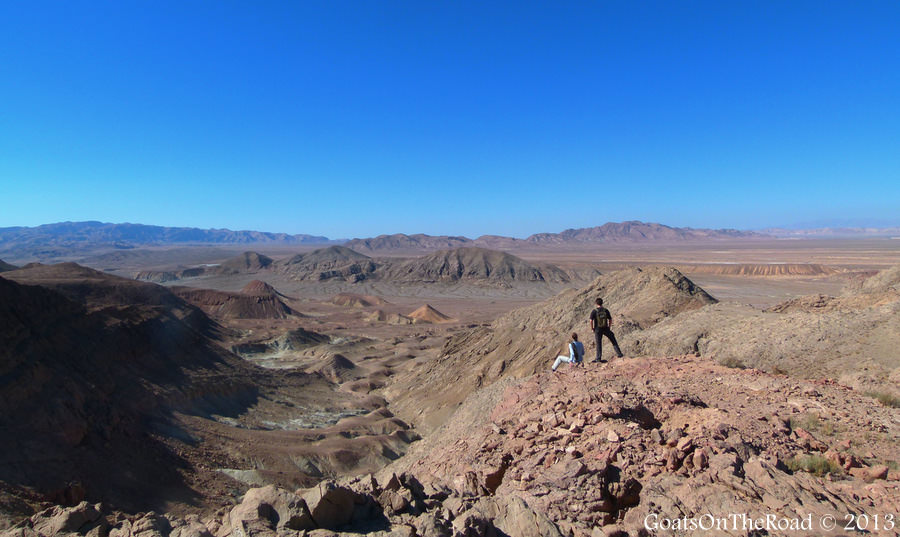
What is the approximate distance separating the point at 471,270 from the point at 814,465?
9185 centimetres

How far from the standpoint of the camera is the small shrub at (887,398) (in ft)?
22.5

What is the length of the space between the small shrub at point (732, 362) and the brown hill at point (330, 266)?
88.0 meters

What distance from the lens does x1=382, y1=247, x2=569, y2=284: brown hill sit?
91312 millimetres

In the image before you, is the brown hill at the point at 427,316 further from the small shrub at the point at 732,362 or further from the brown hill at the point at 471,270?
the small shrub at the point at 732,362

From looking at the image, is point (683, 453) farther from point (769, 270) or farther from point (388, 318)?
point (769, 270)

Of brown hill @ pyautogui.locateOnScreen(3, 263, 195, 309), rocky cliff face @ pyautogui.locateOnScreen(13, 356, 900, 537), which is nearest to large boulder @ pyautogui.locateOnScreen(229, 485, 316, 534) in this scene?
rocky cliff face @ pyautogui.locateOnScreen(13, 356, 900, 537)

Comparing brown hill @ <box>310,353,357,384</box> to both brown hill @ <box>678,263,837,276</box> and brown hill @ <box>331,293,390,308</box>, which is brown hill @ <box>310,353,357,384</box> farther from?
brown hill @ <box>678,263,837,276</box>

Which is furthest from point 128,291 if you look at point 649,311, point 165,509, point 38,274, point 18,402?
point 649,311

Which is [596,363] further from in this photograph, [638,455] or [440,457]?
[638,455]

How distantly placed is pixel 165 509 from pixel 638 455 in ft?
34.0

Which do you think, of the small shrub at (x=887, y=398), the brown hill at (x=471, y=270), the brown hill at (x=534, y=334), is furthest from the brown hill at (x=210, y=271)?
the small shrub at (x=887, y=398)

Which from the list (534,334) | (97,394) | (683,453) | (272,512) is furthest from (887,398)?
(97,394)

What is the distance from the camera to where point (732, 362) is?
11.0 m

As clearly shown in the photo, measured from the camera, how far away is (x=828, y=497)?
4387mm
